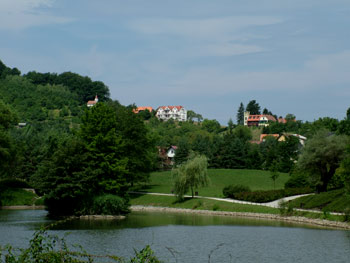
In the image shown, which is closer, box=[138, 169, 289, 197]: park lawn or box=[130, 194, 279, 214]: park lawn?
box=[130, 194, 279, 214]: park lawn

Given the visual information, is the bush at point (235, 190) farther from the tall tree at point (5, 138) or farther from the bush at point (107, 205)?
the tall tree at point (5, 138)

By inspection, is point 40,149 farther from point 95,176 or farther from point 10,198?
point 95,176

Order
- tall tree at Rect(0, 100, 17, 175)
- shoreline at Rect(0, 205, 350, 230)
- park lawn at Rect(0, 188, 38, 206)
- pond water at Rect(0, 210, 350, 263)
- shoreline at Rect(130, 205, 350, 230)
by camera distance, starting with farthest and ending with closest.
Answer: park lawn at Rect(0, 188, 38, 206) → tall tree at Rect(0, 100, 17, 175) → shoreline at Rect(0, 205, 350, 230) → shoreline at Rect(130, 205, 350, 230) → pond water at Rect(0, 210, 350, 263)

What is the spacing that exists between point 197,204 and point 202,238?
24.3 metres

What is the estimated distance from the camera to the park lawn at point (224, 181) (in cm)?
7539

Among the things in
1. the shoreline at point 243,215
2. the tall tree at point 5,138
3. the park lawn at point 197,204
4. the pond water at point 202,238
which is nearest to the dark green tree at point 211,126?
the park lawn at point 197,204

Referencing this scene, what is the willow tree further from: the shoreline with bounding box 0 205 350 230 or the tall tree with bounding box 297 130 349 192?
the tall tree with bounding box 297 130 349 192

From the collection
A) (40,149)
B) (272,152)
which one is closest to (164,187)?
(40,149)

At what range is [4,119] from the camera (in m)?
64.9

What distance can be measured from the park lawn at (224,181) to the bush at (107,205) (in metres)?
17.4

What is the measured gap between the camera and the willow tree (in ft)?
212

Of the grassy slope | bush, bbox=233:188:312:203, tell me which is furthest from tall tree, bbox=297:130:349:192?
bush, bbox=233:188:312:203

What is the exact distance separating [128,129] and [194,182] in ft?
45.1

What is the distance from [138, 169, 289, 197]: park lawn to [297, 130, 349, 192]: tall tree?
A: 539 inches
